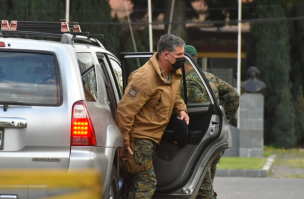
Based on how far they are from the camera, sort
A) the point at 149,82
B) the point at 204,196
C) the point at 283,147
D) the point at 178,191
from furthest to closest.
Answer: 1. the point at 283,147
2. the point at 204,196
3. the point at 178,191
4. the point at 149,82

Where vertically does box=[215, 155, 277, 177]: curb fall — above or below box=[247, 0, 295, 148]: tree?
below

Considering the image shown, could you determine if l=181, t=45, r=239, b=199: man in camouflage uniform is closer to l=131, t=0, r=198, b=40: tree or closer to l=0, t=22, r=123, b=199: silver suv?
l=0, t=22, r=123, b=199: silver suv

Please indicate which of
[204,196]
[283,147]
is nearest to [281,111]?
[283,147]

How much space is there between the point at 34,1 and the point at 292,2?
26.1 feet

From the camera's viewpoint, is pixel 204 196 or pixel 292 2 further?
pixel 292 2

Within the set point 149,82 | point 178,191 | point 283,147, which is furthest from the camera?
point 283,147

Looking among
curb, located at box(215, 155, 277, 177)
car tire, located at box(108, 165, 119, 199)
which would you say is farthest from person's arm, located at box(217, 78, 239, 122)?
curb, located at box(215, 155, 277, 177)

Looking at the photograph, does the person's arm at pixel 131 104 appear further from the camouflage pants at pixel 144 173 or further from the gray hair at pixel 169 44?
the gray hair at pixel 169 44

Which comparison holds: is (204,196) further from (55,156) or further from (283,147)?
(283,147)

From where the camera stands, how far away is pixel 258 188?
935 cm

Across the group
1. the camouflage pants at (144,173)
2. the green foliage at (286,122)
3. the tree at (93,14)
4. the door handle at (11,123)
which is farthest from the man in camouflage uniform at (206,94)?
the tree at (93,14)

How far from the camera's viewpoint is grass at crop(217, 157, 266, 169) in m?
11.7

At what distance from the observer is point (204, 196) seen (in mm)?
6195

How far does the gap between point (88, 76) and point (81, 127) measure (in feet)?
2.04
